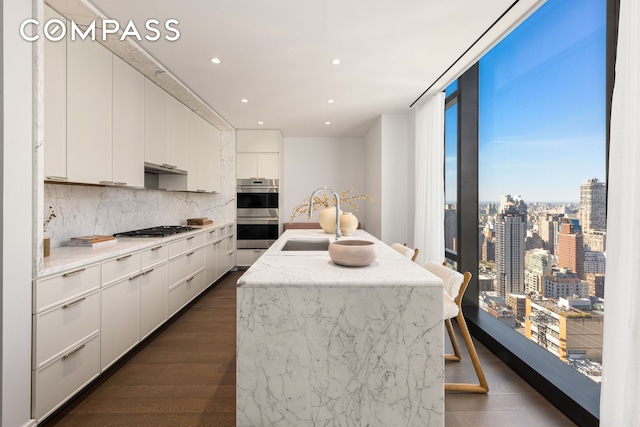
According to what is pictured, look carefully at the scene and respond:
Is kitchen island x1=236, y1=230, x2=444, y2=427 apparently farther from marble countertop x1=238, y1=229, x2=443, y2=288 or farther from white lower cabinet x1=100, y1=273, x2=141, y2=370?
white lower cabinet x1=100, y1=273, x2=141, y2=370

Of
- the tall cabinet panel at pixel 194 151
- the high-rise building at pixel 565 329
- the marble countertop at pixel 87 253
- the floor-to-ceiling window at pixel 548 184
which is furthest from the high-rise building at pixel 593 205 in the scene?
the tall cabinet panel at pixel 194 151

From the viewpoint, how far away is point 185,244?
3.41 metres

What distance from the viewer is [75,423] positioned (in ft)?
5.70

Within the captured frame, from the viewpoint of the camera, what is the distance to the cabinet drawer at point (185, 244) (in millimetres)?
3104

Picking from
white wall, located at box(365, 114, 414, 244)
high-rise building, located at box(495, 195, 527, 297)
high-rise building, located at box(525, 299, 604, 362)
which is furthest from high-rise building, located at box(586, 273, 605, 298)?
white wall, located at box(365, 114, 414, 244)

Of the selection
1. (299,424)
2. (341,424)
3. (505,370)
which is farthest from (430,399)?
(505,370)

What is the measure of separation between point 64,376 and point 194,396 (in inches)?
28.8

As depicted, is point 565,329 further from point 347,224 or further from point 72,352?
point 72,352

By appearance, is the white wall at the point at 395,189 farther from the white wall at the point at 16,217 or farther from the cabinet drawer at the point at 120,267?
the white wall at the point at 16,217

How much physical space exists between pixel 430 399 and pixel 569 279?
1.46m

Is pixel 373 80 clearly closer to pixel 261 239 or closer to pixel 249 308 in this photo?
pixel 249 308

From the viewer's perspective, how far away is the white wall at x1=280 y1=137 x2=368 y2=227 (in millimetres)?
5910

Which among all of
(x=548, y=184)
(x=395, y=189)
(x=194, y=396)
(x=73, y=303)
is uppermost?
(x=395, y=189)

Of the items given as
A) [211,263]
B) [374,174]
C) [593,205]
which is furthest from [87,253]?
[374,174]
